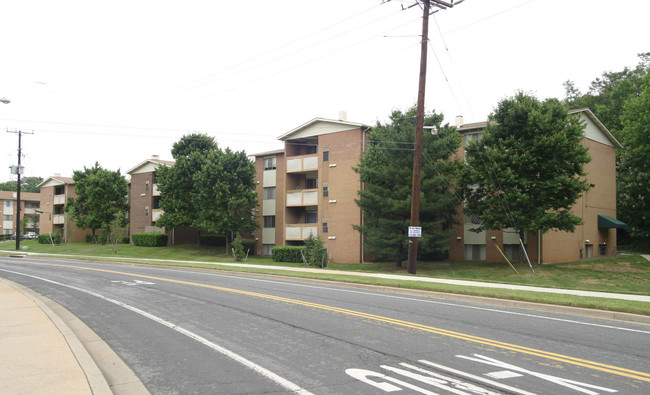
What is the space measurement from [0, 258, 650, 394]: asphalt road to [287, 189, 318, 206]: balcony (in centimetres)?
2443

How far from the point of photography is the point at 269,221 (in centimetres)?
4444

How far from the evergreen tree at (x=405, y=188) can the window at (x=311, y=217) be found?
10272 millimetres

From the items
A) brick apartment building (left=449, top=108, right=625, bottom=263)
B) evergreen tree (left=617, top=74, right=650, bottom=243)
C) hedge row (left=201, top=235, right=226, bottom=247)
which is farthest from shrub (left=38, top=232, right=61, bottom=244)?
evergreen tree (left=617, top=74, right=650, bottom=243)

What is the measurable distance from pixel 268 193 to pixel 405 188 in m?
19.1

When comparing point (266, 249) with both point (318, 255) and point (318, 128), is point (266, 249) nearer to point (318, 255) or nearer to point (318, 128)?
point (318, 128)

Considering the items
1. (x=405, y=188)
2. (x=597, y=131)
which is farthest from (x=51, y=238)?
(x=597, y=131)

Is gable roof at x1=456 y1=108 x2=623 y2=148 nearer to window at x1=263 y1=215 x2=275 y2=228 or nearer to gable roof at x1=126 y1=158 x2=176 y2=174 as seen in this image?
window at x1=263 y1=215 x2=275 y2=228

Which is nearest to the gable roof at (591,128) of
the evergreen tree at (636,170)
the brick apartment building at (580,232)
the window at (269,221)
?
the brick apartment building at (580,232)

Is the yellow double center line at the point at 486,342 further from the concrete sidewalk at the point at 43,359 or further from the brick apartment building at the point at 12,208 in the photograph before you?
the brick apartment building at the point at 12,208

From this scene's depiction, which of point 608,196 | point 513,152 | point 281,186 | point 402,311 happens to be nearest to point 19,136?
point 281,186

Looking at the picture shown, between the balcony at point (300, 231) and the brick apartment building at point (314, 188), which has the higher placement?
the brick apartment building at point (314, 188)

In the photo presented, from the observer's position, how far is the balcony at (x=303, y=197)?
38.8 meters

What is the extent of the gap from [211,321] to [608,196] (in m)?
38.6

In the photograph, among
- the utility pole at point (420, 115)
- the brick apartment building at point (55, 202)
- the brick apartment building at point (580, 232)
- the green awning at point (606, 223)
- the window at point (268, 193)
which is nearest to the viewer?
the utility pole at point (420, 115)
